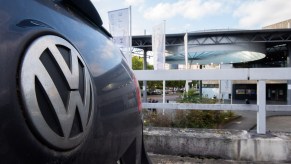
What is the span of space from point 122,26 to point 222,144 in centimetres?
995

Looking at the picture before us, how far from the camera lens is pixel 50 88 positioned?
32.1 inches

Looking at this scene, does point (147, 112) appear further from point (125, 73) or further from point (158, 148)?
point (125, 73)

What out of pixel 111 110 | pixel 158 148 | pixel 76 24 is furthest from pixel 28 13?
pixel 158 148

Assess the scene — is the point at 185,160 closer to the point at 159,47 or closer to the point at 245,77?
the point at 245,77

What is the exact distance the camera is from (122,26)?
12.6 metres

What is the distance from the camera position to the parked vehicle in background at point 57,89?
708 millimetres

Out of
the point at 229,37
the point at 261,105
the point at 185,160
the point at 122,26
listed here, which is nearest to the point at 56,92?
the point at 185,160

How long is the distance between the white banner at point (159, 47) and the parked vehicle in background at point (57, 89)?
46.3 ft

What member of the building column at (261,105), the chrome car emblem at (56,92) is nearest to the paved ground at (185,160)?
the building column at (261,105)

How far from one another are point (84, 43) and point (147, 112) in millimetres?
5616

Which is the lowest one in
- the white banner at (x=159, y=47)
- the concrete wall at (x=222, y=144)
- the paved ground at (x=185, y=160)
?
the paved ground at (x=185, y=160)

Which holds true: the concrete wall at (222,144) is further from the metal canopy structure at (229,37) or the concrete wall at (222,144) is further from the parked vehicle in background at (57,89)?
the metal canopy structure at (229,37)

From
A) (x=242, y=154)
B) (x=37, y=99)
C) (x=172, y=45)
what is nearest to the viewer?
(x=37, y=99)

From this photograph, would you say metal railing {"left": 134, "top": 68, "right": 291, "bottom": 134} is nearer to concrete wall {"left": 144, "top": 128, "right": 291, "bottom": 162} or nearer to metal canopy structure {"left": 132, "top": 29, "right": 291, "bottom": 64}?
concrete wall {"left": 144, "top": 128, "right": 291, "bottom": 162}
